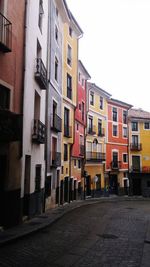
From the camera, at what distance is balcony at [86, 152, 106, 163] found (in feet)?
115

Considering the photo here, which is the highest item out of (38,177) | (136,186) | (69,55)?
(69,55)

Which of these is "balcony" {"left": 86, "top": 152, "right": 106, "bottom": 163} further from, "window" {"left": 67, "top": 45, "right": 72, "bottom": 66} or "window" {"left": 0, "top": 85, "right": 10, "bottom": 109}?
"window" {"left": 0, "top": 85, "right": 10, "bottom": 109}

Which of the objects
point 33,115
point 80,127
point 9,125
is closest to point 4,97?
point 9,125

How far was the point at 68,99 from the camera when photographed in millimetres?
24609

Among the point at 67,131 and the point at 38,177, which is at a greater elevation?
the point at 67,131

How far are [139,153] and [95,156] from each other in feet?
39.4

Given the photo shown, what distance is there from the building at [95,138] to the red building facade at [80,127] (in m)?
2.44

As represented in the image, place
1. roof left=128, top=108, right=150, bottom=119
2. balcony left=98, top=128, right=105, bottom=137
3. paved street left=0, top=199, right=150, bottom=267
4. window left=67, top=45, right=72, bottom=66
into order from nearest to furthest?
paved street left=0, top=199, right=150, bottom=267, window left=67, top=45, right=72, bottom=66, balcony left=98, top=128, right=105, bottom=137, roof left=128, top=108, right=150, bottom=119

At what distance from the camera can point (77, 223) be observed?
13.9m

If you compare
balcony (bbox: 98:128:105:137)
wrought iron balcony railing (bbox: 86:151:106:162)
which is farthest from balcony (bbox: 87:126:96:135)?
wrought iron balcony railing (bbox: 86:151:106:162)

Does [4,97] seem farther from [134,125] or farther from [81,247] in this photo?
[134,125]

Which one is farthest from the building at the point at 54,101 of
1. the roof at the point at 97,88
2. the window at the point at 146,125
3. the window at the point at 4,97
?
the window at the point at 146,125

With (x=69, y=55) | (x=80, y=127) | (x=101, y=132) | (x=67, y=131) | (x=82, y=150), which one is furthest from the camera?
(x=101, y=132)

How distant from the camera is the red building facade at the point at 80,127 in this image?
29.0 metres
